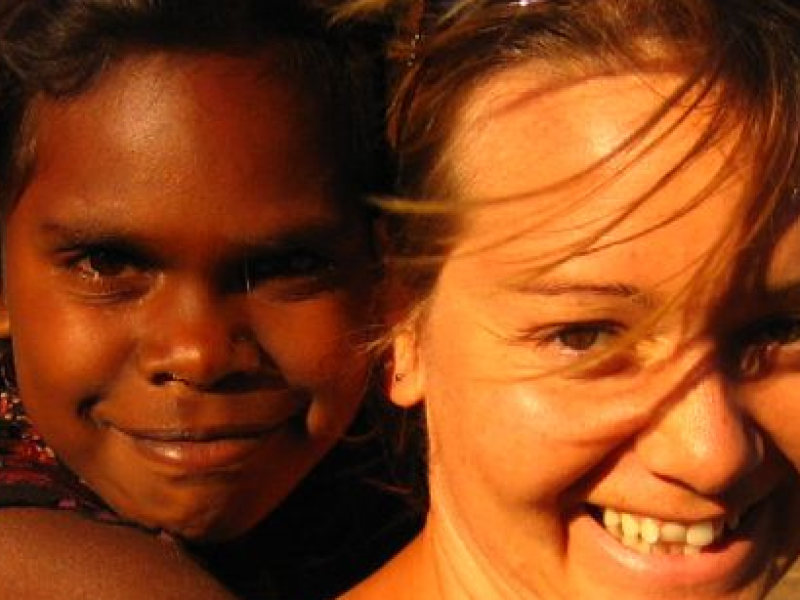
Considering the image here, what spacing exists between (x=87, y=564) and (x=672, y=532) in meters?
0.80

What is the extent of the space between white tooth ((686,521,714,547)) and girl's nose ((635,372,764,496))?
82mm

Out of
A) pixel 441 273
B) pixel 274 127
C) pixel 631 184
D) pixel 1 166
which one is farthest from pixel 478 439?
pixel 1 166

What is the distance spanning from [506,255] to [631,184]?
0.58 ft

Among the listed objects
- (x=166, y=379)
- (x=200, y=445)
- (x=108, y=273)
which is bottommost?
(x=200, y=445)

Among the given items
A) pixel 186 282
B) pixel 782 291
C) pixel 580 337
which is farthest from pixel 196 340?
pixel 782 291

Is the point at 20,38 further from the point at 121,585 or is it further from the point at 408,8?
the point at 121,585

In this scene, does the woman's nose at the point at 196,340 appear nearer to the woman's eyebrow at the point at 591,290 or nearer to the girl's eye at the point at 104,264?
the girl's eye at the point at 104,264

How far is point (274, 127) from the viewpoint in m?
1.89

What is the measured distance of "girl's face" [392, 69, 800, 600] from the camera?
156 centimetres

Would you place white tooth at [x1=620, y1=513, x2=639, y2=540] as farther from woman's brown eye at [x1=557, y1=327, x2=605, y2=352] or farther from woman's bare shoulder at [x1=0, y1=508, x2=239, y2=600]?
woman's bare shoulder at [x1=0, y1=508, x2=239, y2=600]

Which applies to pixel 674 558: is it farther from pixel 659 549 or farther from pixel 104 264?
pixel 104 264

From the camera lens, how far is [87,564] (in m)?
1.91

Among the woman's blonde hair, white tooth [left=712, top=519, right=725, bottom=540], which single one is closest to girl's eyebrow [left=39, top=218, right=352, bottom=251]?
the woman's blonde hair

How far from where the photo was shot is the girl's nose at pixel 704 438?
61.4 inches
